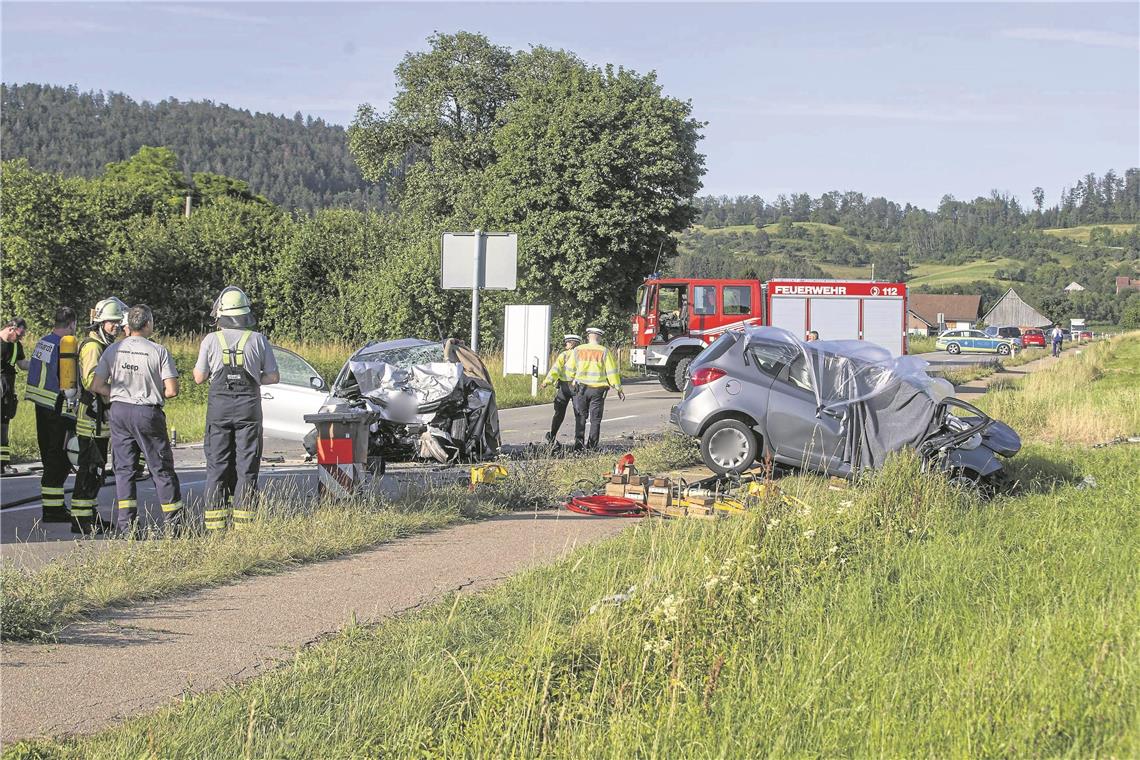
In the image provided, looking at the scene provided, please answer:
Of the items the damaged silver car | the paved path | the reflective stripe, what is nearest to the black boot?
the reflective stripe

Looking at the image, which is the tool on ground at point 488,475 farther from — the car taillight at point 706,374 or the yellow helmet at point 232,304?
the yellow helmet at point 232,304

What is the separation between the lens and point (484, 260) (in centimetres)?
1756

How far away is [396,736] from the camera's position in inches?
183

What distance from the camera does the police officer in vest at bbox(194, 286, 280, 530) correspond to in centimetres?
924

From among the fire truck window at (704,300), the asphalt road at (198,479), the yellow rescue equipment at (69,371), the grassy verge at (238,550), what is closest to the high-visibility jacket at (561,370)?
the asphalt road at (198,479)

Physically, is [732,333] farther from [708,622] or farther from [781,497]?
[708,622]

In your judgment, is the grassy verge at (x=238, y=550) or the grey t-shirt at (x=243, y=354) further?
the grey t-shirt at (x=243, y=354)

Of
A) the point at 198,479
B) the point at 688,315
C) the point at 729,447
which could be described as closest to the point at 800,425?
the point at 729,447

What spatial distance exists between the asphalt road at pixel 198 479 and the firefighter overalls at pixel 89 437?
0.85ft

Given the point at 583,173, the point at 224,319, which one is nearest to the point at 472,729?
the point at 224,319

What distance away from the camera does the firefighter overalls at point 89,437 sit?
31.1 ft

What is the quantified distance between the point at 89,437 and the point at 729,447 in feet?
20.6

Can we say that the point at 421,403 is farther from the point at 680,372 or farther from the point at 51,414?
the point at 680,372

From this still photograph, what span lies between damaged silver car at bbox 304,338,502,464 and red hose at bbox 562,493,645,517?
3149mm
